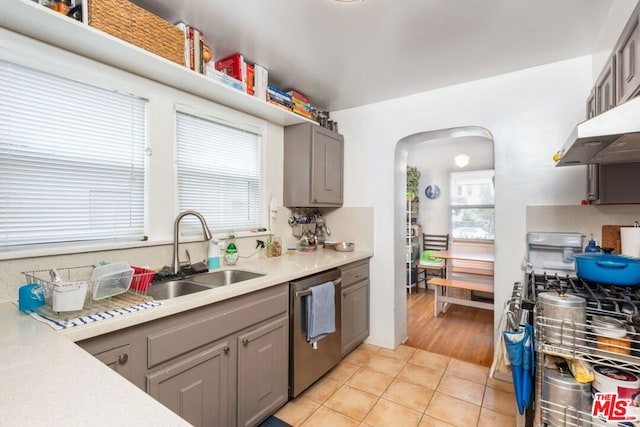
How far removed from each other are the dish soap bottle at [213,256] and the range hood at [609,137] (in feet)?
6.75

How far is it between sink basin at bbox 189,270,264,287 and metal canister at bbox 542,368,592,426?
1.52 meters

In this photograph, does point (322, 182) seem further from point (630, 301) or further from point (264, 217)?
point (630, 301)

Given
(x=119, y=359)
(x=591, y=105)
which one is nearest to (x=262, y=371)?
(x=119, y=359)

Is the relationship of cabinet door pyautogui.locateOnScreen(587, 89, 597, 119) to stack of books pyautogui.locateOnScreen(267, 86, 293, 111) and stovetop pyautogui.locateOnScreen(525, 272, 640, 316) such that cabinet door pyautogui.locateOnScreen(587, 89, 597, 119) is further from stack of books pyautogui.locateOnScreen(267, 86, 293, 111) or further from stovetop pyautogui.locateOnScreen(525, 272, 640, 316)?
stack of books pyautogui.locateOnScreen(267, 86, 293, 111)

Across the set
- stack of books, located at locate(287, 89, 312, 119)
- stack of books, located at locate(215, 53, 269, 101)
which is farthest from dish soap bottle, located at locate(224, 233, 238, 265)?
stack of books, located at locate(287, 89, 312, 119)

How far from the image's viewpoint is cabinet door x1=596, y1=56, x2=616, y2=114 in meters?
1.43

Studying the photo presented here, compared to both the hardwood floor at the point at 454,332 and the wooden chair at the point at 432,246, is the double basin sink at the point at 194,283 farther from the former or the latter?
the wooden chair at the point at 432,246

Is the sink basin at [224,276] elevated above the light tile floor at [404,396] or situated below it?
above

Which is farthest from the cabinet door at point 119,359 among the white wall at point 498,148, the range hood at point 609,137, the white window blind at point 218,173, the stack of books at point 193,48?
the white wall at point 498,148

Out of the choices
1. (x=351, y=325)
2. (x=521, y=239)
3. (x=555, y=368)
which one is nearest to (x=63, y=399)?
(x=555, y=368)

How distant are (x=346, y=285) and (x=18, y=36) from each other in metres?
2.48

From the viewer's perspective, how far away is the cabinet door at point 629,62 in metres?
1.11

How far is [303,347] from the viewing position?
2.10m

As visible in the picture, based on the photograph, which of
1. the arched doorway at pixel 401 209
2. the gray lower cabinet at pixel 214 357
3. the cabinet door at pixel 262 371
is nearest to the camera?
the gray lower cabinet at pixel 214 357
